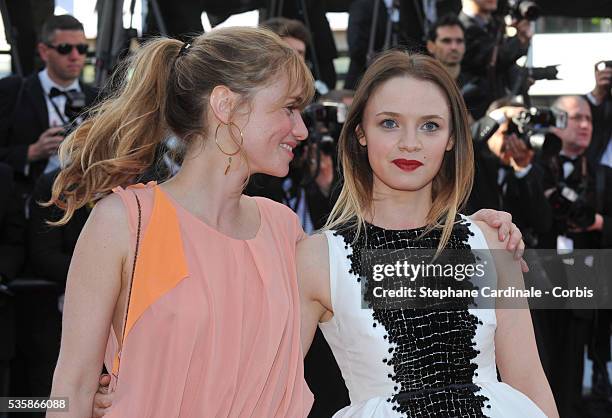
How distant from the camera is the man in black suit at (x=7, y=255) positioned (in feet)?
15.3

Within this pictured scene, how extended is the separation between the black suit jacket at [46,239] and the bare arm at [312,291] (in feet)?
7.90

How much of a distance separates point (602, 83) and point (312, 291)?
353 cm

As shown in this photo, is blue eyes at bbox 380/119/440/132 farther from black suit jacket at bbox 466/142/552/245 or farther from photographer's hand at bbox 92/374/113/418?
black suit jacket at bbox 466/142/552/245

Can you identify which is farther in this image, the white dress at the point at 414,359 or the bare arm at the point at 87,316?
the white dress at the point at 414,359

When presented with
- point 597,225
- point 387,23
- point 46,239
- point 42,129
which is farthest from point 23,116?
point 597,225

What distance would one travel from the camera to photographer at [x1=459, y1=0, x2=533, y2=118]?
525 cm

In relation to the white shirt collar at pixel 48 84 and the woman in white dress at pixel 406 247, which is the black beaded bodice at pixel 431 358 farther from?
the white shirt collar at pixel 48 84

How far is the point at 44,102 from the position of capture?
5.07m

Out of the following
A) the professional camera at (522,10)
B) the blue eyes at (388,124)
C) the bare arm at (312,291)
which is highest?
the blue eyes at (388,124)

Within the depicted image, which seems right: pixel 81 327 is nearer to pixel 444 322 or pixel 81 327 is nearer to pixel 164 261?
pixel 164 261

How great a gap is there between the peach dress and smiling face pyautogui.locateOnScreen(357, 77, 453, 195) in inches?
15.8

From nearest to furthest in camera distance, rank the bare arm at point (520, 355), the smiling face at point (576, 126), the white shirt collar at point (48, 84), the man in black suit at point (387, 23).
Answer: the bare arm at point (520, 355)
the white shirt collar at point (48, 84)
the man in black suit at point (387, 23)
the smiling face at point (576, 126)

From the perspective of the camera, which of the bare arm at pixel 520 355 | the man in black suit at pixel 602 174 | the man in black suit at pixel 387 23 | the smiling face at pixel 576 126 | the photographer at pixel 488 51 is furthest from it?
the smiling face at pixel 576 126

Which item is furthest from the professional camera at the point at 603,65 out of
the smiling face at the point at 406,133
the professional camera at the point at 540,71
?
the smiling face at the point at 406,133
